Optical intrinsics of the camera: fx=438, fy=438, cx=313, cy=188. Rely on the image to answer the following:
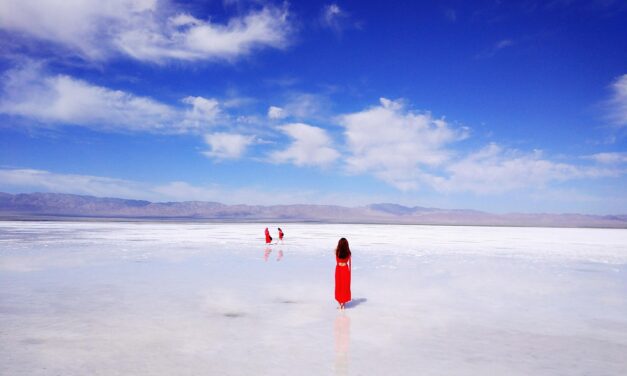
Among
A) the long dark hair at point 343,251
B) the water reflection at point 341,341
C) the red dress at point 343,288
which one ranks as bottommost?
the water reflection at point 341,341

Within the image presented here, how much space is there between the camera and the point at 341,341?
19.4ft

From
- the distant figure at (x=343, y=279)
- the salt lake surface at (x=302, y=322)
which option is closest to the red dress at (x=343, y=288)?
the distant figure at (x=343, y=279)

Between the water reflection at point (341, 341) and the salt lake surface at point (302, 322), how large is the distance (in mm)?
24

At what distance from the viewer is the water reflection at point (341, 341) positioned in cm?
490

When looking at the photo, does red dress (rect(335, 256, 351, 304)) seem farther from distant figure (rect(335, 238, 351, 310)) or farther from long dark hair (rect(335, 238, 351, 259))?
long dark hair (rect(335, 238, 351, 259))

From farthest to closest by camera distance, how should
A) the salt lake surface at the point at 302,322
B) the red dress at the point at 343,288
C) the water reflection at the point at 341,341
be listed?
the red dress at the point at 343,288, the salt lake surface at the point at 302,322, the water reflection at the point at 341,341

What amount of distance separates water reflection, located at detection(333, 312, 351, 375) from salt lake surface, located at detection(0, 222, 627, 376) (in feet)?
0.08

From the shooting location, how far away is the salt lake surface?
16.5 feet

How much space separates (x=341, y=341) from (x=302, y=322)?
1185 mm

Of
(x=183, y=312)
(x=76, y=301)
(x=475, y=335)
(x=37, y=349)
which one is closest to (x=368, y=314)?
(x=475, y=335)

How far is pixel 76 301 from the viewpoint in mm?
8242

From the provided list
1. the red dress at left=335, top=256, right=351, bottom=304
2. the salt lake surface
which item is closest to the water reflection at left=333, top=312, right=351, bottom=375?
the salt lake surface

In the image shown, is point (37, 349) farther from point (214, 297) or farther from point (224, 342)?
point (214, 297)

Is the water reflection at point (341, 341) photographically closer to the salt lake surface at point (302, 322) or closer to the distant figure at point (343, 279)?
the salt lake surface at point (302, 322)
